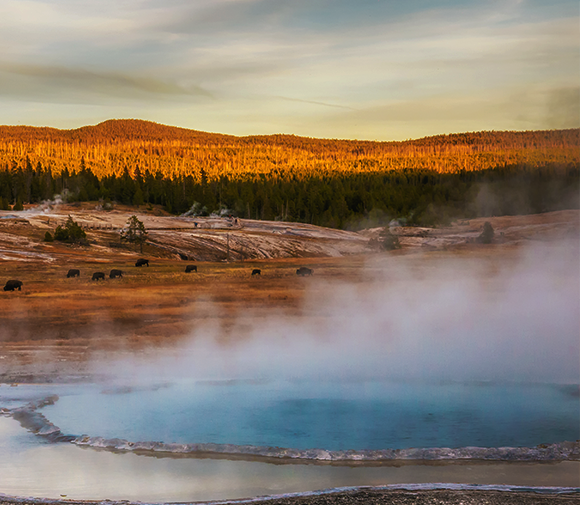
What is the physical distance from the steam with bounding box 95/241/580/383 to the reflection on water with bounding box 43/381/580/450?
7.76ft

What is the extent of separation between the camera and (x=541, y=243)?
194 feet

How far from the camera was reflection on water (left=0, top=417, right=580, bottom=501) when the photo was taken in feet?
45.5

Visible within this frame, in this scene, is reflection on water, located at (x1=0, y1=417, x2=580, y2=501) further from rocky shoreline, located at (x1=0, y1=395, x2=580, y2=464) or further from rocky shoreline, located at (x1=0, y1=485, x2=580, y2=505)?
rocky shoreline, located at (x1=0, y1=485, x2=580, y2=505)

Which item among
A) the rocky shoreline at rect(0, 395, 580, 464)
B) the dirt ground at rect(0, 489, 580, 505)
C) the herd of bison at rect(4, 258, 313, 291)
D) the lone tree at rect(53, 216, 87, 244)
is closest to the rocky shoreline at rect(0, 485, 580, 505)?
the dirt ground at rect(0, 489, 580, 505)

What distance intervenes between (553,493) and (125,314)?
98.0ft

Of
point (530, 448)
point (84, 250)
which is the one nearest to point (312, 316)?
point (530, 448)

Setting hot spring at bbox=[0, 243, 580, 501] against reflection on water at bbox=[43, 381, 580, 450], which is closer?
hot spring at bbox=[0, 243, 580, 501]

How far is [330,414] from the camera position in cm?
2022

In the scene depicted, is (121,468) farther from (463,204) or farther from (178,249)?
(463,204)

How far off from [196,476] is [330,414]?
6126 millimetres

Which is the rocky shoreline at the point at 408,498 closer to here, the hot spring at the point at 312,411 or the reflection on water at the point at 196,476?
the reflection on water at the point at 196,476

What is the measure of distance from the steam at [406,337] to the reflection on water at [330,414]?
237cm

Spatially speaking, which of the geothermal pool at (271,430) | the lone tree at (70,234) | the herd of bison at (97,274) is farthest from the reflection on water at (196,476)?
the lone tree at (70,234)

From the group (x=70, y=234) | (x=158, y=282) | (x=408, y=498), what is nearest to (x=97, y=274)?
(x=158, y=282)
